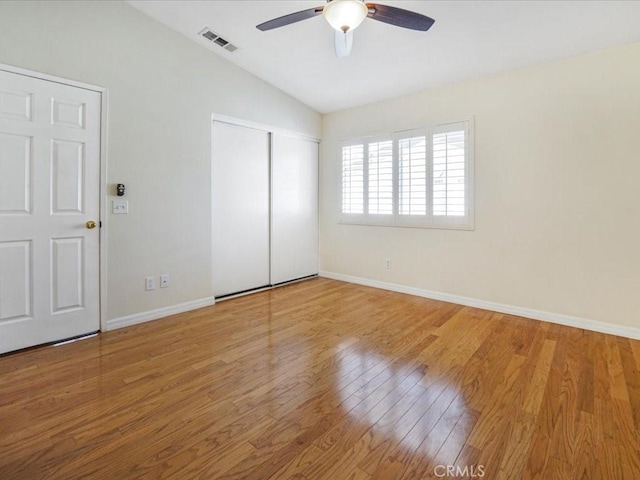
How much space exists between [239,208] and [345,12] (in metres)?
2.57

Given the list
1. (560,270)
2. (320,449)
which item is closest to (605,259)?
(560,270)

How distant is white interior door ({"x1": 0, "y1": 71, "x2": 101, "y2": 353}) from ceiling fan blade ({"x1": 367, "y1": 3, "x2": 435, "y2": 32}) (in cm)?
236

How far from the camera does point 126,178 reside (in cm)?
299

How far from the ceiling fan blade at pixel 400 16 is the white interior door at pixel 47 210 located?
2.36 m

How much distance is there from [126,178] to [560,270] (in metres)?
4.13

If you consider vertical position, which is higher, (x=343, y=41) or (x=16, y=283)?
(x=343, y=41)

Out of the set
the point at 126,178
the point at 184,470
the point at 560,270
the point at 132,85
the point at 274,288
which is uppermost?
the point at 132,85

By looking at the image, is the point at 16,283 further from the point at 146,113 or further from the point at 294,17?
the point at 294,17

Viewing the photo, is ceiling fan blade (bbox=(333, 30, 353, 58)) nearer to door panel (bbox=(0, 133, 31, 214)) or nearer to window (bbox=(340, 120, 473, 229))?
window (bbox=(340, 120, 473, 229))

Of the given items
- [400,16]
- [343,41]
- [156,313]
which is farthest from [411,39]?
[156,313]

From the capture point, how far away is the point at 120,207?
2969 millimetres

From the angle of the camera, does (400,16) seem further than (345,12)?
Yes

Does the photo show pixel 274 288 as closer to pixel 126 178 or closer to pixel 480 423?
pixel 126 178

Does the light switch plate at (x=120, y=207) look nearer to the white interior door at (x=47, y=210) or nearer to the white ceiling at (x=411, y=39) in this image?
the white interior door at (x=47, y=210)
